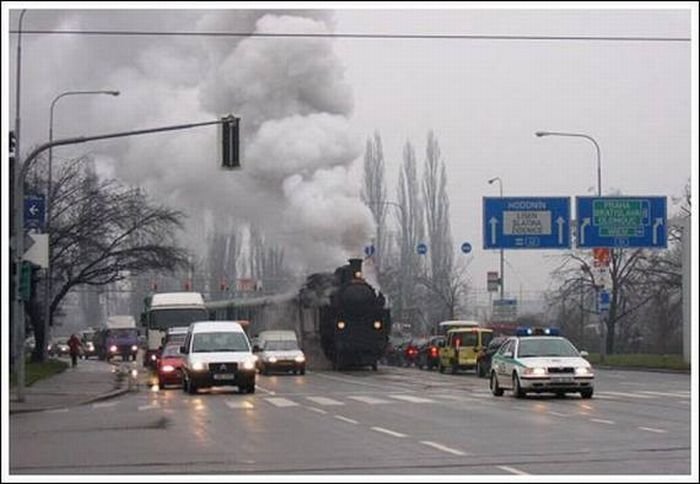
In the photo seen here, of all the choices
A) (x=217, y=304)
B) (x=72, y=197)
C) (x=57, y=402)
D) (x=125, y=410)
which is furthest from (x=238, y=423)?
(x=217, y=304)

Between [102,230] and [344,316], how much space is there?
1327 centimetres

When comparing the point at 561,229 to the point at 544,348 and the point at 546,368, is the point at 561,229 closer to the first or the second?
the point at 544,348

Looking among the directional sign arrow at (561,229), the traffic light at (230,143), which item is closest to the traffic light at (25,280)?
the traffic light at (230,143)

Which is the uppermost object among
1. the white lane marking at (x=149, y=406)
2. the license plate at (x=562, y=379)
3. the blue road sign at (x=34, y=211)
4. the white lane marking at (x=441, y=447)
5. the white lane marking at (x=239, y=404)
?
the blue road sign at (x=34, y=211)

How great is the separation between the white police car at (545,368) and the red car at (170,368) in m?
11.6

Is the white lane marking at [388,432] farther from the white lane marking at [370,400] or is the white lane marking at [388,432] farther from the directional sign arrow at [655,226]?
the directional sign arrow at [655,226]

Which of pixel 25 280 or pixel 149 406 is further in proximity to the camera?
pixel 149 406

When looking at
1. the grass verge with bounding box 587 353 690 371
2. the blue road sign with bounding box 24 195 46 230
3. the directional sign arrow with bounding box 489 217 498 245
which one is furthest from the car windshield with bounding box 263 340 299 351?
the blue road sign with bounding box 24 195 46 230

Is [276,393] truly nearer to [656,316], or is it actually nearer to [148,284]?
[656,316]

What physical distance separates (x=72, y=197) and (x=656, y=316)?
31785 mm

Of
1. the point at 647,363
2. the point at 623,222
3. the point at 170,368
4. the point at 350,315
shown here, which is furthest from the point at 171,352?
the point at 647,363

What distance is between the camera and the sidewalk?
28.7 m

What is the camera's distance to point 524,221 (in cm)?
4975

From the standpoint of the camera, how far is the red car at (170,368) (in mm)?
36719
